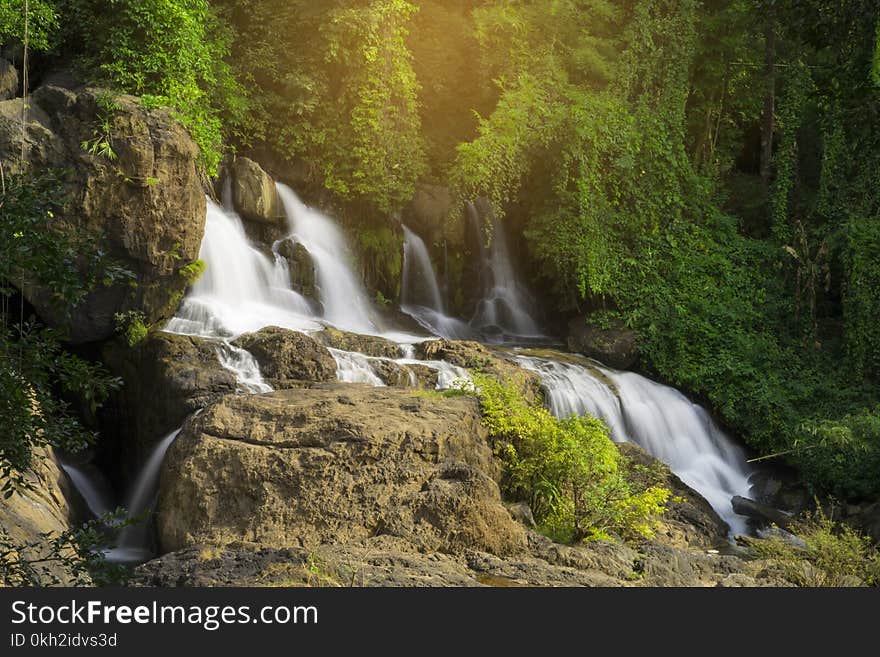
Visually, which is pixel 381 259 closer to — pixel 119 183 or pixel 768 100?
pixel 119 183

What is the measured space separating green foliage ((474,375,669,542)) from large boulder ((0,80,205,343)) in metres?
5.60

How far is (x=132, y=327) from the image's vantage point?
1257cm

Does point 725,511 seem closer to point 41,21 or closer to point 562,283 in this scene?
point 562,283

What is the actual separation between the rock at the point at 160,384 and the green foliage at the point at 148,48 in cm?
377

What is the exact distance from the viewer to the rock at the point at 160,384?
36.9 feet

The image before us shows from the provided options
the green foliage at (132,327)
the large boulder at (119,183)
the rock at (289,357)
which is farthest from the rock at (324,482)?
the large boulder at (119,183)

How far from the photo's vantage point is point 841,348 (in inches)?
694

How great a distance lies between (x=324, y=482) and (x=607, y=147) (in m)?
12.9

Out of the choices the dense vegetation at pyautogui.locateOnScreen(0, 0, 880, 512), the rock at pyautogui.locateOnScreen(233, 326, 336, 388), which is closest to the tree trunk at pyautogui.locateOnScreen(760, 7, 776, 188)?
the dense vegetation at pyautogui.locateOnScreen(0, 0, 880, 512)

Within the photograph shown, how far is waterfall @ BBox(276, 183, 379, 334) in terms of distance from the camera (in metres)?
16.5

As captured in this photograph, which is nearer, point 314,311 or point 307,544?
point 307,544

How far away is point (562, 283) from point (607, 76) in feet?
17.1

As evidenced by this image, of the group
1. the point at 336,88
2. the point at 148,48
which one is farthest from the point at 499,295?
the point at 148,48

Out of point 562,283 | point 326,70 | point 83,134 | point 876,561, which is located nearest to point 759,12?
point 876,561
